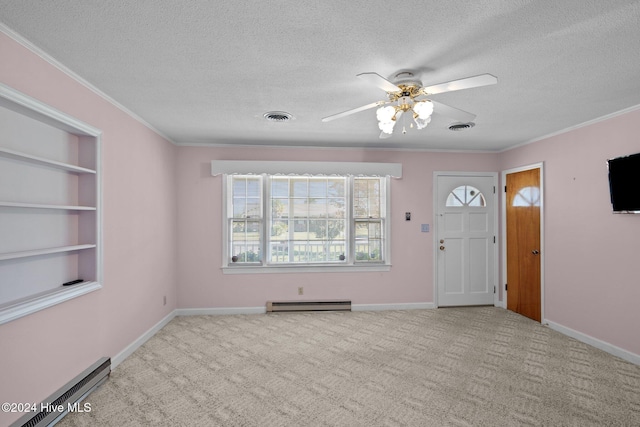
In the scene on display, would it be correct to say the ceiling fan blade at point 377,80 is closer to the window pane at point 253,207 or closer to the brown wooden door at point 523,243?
the window pane at point 253,207

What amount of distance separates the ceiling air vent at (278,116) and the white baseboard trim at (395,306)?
2.87 meters

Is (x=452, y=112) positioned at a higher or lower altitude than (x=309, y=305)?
higher

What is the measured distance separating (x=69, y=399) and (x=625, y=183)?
5.10 meters

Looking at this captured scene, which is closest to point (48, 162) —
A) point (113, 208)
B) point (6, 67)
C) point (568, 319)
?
point (6, 67)

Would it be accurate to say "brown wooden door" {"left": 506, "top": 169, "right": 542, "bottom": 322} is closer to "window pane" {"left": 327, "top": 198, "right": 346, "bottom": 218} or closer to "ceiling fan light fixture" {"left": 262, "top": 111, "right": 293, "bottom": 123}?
"window pane" {"left": 327, "top": 198, "right": 346, "bottom": 218}

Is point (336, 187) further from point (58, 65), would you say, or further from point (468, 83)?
point (58, 65)

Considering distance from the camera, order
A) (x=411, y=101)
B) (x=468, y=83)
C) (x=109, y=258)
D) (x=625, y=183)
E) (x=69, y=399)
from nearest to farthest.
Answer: (x=468, y=83)
(x=69, y=399)
(x=411, y=101)
(x=109, y=258)
(x=625, y=183)

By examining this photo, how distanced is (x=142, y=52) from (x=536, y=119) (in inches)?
148

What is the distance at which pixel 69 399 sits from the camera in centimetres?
224

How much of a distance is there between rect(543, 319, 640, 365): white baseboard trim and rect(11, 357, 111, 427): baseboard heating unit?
477 centimetres

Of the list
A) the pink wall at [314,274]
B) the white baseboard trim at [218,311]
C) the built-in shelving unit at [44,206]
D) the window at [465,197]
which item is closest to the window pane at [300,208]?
the pink wall at [314,274]

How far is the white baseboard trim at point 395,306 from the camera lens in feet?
15.4

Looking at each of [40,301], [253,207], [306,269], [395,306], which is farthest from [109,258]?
[395,306]

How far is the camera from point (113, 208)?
9.50 feet
